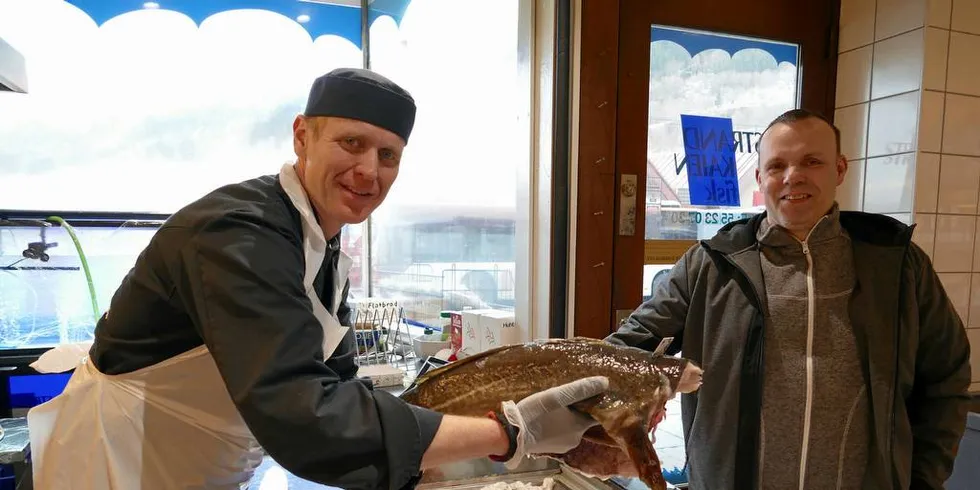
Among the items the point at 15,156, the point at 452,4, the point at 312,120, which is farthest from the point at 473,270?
the point at 15,156

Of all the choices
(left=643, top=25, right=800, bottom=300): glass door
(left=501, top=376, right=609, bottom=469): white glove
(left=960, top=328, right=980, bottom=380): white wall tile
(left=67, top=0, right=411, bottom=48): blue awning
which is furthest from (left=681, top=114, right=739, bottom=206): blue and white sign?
(left=67, top=0, right=411, bottom=48): blue awning

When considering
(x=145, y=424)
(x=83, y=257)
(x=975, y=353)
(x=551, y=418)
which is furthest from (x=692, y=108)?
(x=83, y=257)

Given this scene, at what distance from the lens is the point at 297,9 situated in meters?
3.50

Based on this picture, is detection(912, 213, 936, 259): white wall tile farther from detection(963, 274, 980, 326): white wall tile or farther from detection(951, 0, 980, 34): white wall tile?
detection(951, 0, 980, 34): white wall tile

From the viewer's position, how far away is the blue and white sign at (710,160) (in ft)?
7.70

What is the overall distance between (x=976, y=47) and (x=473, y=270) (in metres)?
2.54

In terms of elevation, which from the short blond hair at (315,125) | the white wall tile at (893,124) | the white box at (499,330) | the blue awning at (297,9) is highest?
the blue awning at (297,9)

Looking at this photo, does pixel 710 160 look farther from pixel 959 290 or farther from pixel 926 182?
pixel 959 290

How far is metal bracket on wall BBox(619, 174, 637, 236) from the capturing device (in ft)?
7.05

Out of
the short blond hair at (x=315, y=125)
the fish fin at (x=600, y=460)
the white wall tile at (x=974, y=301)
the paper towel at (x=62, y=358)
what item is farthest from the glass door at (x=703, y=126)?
the paper towel at (x=62, y=358)

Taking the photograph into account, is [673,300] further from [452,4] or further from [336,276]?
[452,4]

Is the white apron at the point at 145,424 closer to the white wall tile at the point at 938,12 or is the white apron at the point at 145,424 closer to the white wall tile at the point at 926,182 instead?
the white wall tile at the point at 926,182

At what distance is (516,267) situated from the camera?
7.75ft

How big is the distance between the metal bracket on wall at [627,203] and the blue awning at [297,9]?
2.27 m
